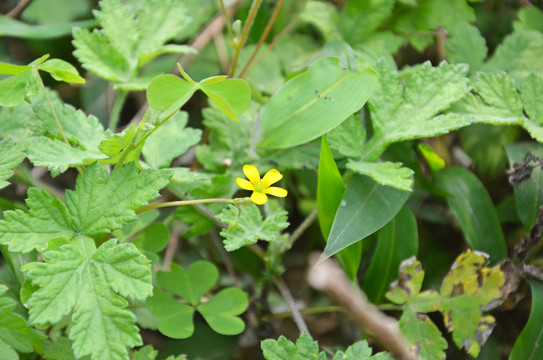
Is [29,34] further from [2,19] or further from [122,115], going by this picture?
[122,115]

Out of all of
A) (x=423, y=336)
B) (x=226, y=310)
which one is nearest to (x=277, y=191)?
(x=226, y=310)

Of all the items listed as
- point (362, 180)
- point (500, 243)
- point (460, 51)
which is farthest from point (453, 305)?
point (460, 51)

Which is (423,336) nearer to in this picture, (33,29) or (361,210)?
(361,210)

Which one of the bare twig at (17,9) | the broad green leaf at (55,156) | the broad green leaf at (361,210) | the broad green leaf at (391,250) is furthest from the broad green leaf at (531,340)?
the bare twig at (17,9)

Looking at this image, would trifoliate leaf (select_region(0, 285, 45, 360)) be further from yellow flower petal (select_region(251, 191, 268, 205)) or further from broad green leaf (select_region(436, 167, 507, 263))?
broad green leaf (select_region(436, 167, 507, 263))

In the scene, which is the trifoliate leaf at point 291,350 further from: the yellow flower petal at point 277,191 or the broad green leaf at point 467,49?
the broad green leaf at point 467,49
